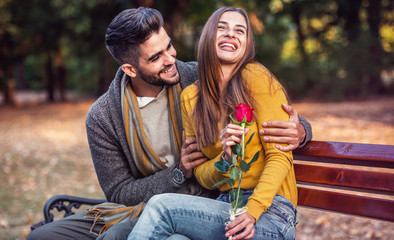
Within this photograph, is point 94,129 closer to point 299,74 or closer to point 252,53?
point 252,53

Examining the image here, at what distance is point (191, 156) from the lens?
8.21ft

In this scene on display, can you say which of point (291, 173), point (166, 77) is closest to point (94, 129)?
point (166, 77)

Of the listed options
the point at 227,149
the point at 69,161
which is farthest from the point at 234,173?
the point at 69,161

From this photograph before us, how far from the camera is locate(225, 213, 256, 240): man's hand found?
6.09 ft

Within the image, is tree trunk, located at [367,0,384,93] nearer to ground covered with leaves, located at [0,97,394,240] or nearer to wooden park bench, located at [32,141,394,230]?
ground covered with leaves, located at [0,97,394,240]

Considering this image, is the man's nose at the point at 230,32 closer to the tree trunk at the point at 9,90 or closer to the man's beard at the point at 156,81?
the man's beard at the point at 156,81

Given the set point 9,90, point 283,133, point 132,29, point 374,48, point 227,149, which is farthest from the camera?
point 9,90

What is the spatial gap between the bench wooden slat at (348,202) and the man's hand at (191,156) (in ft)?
2.32

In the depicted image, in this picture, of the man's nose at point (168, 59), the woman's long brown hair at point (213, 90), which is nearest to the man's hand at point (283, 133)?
the woman's long brown hair at point (213, 90)

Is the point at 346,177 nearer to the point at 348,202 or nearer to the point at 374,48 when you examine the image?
the point at 348,202

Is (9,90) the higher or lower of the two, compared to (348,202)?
lower

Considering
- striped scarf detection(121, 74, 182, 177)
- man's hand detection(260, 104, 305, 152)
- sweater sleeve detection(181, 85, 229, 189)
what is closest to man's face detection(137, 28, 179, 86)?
striped scarf detection(121, 74, 182, 177)

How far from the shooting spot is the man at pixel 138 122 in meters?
2.74

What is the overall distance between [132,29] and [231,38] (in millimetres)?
733
